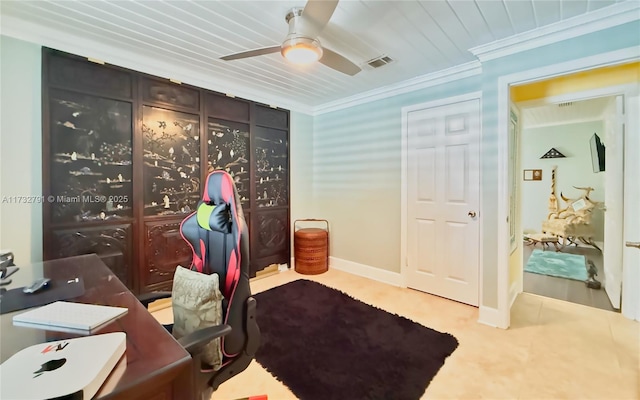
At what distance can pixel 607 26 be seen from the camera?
1.82 metres

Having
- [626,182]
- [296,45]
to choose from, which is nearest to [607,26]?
[626,182]

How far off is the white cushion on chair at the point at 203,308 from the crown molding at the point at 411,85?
2904mm

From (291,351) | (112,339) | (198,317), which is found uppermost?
(112,339)

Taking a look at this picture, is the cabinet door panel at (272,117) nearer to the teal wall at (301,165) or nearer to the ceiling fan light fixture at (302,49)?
the teal wall at (301,165)

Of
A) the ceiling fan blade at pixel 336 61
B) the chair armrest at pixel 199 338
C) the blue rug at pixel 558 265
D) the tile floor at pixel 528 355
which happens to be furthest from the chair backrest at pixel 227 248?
the blue rug at pixel 558 265

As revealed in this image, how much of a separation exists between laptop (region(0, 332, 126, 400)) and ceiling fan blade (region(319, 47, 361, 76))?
74.8 inches

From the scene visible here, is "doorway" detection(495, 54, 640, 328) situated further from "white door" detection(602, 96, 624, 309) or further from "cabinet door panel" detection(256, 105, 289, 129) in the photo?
"cabinet door panel" detection(256, 105, 289, 129)

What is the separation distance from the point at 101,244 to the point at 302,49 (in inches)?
92.9

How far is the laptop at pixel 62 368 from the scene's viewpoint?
55 cm

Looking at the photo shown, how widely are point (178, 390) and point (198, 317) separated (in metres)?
0.47

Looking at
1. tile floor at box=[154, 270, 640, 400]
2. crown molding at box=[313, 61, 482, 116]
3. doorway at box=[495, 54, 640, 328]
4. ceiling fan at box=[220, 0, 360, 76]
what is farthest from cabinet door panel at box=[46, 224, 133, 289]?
doorway at box=[495, 54, 640, 328]

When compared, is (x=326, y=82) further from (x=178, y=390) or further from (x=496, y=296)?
(x=178, y=390)

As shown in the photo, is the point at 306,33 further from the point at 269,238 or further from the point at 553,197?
the point at 553,197

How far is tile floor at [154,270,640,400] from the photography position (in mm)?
1574
